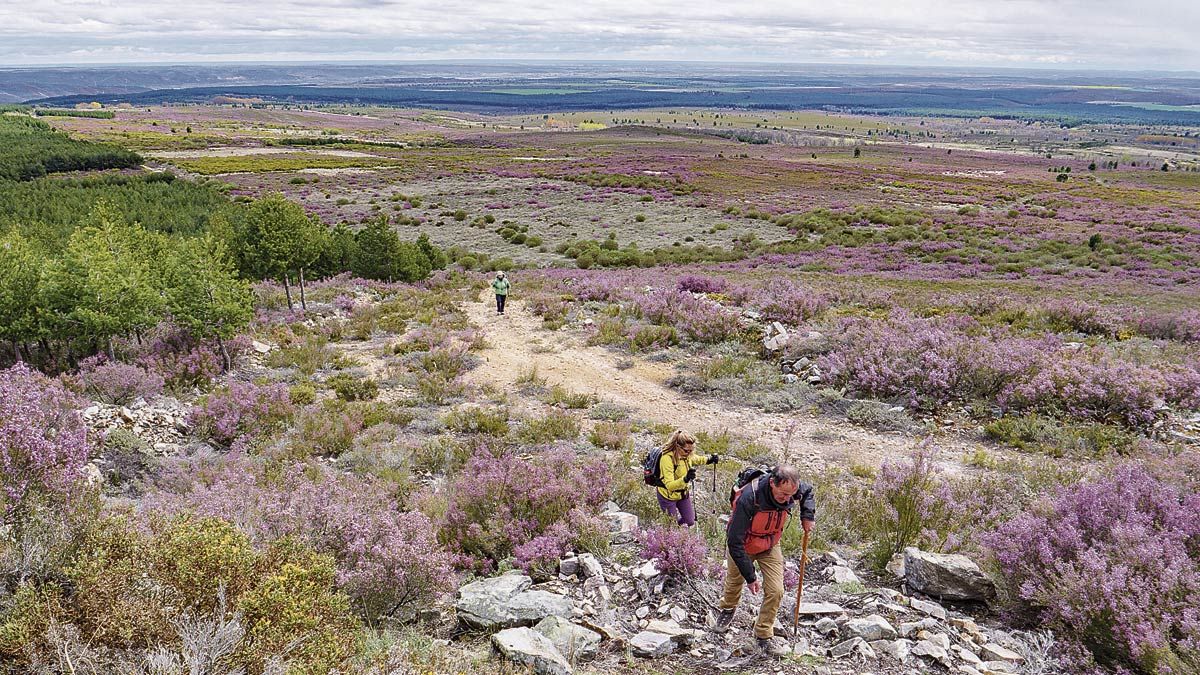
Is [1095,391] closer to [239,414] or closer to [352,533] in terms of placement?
[352,533]

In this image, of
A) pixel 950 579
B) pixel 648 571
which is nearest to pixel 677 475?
pixel 648 571

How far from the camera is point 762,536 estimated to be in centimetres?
561

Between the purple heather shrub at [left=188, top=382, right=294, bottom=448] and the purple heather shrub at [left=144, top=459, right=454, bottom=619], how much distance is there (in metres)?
3.95

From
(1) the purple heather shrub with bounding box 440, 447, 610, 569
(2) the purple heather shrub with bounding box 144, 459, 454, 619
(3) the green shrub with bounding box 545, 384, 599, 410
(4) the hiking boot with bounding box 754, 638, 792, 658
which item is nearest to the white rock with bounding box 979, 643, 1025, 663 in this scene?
(4) the hiking boot with bounding box 754, 638, 792, 658

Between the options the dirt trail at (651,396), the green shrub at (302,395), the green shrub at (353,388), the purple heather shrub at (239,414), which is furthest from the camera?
the green shrub at (353,388)

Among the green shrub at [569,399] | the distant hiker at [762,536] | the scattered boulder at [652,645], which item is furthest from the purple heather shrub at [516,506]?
the green shrub at [569,399]

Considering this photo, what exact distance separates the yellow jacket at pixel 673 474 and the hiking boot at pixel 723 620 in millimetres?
1463

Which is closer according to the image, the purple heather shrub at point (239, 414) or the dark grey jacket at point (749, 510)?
the dark grey jacket at point (749, 510)

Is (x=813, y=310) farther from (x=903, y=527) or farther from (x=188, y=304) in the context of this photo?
(x=188, y=304)

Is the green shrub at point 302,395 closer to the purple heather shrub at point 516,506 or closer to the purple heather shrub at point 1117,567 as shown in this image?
the purple heather shrub at point 516,506

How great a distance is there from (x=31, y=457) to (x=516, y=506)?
483cm

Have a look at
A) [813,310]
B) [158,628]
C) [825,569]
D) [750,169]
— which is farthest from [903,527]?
[750,169]

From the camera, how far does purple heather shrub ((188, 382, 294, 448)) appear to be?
34.5ft

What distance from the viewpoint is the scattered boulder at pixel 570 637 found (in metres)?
5.09
